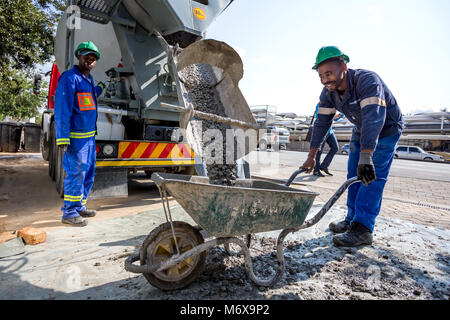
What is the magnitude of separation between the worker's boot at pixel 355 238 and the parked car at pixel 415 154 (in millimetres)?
18627

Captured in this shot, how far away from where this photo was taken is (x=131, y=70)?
383 centimetres

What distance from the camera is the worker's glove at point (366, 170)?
210cm

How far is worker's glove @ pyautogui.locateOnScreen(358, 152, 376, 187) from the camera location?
2098 millimetres

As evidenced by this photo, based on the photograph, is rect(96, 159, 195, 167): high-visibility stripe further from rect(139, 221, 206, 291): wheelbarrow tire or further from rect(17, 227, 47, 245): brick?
rect(139, 221, 206, 291): wheelbarrow tire

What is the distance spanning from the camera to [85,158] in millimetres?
2980

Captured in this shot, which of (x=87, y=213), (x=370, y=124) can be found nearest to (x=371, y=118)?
(x=370, y=124)

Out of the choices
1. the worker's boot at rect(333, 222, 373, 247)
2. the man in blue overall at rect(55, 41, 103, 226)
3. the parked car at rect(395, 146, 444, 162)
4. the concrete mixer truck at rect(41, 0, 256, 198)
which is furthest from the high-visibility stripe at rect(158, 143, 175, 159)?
the parked car at rect(395, 146, 444, 162)

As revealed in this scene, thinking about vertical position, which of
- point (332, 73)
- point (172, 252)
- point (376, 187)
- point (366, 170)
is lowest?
point (172, 252)

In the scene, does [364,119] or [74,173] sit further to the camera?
[74,173]

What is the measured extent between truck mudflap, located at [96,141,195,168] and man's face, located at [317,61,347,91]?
2.53 meters

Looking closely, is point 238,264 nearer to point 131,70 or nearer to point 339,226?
point 339,226

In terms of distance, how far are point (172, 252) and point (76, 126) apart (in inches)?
80.6

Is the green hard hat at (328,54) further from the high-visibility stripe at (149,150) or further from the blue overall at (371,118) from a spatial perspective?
the high-visibility stripe at (149,150)
